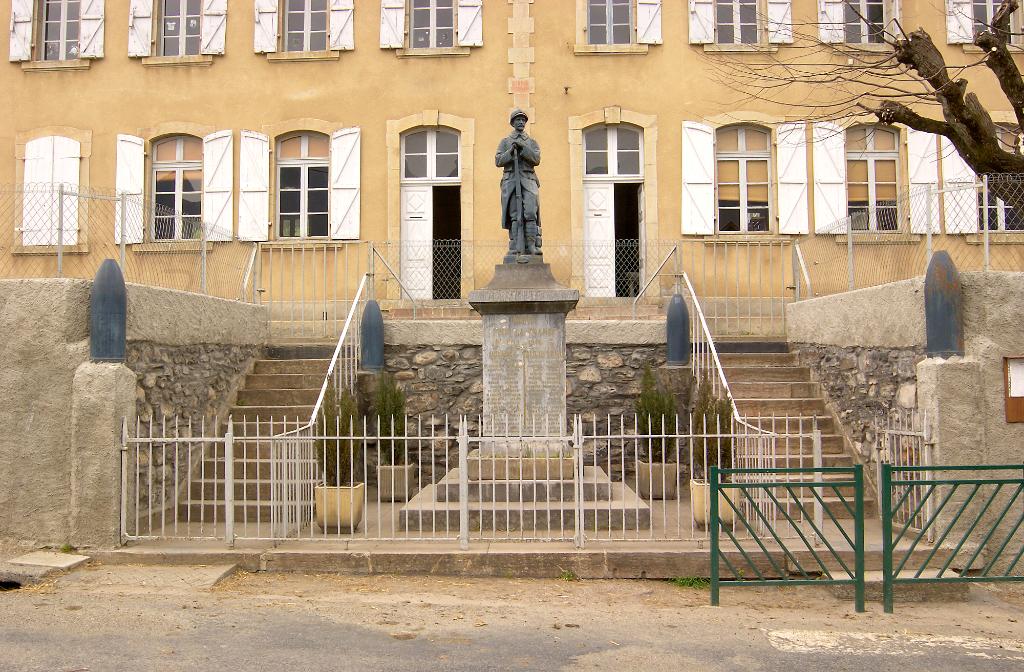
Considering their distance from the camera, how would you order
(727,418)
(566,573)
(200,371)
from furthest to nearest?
(200,371) < (727,418) < (566,573)

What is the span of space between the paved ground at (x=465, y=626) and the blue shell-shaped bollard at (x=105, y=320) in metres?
1.70

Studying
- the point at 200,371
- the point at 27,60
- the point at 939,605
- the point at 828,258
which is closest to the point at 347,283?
the point at 200,371

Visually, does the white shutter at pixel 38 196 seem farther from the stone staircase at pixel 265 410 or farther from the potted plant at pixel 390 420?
the potted plant at pixel 390 420

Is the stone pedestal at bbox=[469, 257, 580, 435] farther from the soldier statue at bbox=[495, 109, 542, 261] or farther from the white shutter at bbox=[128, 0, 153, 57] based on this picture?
the white shutter at bbox=[128, 0, 153, 57]

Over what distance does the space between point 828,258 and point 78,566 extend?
11.0 meters

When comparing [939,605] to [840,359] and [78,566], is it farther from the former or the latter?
[78,566]

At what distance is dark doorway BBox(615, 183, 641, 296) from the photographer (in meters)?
13.6

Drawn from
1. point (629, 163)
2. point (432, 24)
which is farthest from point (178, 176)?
point (629, 163)

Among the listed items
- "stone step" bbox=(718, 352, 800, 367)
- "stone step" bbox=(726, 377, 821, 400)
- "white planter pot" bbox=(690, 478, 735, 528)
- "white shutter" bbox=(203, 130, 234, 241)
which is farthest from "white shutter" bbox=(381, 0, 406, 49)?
"white planter pot" bbox=(690, 478, 735, 528)

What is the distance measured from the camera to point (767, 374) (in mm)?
10461

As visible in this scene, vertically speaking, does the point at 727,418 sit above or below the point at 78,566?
above

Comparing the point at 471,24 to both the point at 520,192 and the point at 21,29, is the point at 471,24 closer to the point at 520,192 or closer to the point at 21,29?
the point at 520,192

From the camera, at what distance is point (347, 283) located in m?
13.4

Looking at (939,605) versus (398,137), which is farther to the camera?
(398,137)
